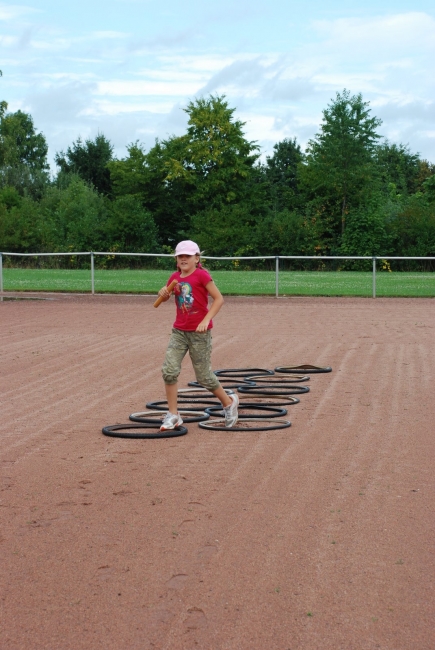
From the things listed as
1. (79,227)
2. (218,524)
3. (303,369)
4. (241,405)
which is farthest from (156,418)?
(79,227)

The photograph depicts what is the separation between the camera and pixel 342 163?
4888cm

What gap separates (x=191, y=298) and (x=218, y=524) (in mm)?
2845

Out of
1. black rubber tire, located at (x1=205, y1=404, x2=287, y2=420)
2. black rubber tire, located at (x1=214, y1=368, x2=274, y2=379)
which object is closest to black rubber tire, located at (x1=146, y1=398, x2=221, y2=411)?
black rubber tire, located at (x1=205, y1=404, x2=287, y2=420)

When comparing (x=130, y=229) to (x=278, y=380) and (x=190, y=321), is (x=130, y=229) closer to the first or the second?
(x=278, y=380)

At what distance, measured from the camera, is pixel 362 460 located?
675 centimetres

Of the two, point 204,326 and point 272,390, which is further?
point 272,390

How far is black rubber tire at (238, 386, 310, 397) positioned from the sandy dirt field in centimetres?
13

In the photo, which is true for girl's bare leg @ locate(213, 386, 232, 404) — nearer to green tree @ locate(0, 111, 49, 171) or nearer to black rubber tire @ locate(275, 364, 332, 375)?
black rubber tire @ locate(275, 364, 332, 375)

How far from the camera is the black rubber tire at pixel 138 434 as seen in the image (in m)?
7.55

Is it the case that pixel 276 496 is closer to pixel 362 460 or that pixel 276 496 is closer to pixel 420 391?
pixel 362 460

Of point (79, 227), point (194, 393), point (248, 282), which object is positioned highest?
point (79, 227)

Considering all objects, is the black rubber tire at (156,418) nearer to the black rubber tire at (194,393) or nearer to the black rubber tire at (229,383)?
the black rubber tire at (194,393)

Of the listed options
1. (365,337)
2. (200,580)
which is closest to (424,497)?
(200,580)

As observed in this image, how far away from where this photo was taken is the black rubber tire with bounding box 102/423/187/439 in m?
7.55
